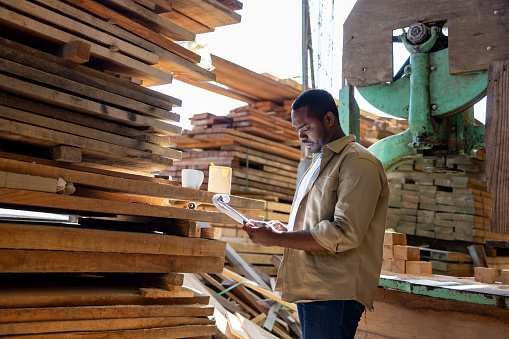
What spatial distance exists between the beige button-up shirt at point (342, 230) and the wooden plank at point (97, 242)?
758mm

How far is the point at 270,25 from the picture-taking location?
10.2 meters

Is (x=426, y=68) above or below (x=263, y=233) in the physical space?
above

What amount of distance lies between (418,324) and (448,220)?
4559mm

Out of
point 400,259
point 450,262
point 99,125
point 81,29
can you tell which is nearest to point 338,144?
point 400,259

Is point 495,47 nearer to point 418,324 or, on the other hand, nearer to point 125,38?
point 418,324

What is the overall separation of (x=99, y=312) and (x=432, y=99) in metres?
2.07

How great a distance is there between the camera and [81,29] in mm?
2637

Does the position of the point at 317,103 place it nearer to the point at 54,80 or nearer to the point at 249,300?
the point at 54,80

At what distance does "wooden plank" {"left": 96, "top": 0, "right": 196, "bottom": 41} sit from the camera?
2844mm

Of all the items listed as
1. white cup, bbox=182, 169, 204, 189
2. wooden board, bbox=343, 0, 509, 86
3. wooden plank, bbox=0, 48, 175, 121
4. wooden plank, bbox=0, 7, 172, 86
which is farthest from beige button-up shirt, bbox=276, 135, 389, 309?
wooden plank, bbox=0, 7, 172, 86

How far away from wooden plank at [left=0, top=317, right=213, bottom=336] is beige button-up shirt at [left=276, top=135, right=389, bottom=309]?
0.80 m

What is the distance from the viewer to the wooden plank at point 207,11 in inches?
127

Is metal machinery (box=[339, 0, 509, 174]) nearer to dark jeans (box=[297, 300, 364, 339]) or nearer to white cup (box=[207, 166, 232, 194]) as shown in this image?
white cup (box=[207, 166, 232, 194])

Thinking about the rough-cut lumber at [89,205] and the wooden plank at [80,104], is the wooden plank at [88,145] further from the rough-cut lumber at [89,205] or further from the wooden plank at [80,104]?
the rough-cut lumber at [89,205]
